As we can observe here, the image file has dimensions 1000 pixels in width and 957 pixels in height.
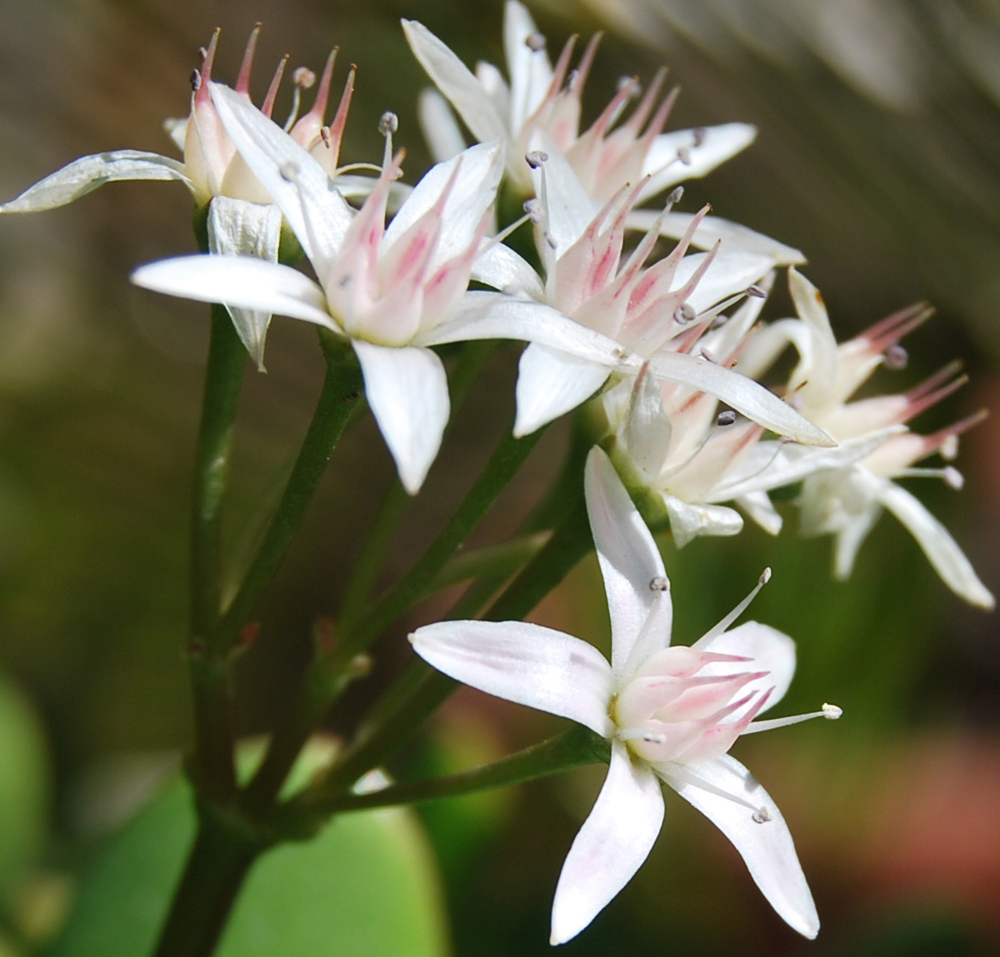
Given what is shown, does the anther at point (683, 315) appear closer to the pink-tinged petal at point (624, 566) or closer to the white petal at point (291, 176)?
the pink-tinged petal at point (624, 566)

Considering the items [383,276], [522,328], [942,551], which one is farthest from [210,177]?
[942,551]

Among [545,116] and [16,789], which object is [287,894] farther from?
[545,116]

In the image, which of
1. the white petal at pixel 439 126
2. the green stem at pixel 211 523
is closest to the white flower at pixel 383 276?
the green stem at pixel 211 523

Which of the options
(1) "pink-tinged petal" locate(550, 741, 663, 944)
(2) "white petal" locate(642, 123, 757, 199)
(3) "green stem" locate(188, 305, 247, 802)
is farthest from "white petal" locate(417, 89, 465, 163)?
(1) "pink-tinged petal" locate(550, 741, 663, 944)

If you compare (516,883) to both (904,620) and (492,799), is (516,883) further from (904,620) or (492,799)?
(904,620)

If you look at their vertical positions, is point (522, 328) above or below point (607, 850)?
above

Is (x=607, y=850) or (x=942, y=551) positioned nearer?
(x=607, y=850)

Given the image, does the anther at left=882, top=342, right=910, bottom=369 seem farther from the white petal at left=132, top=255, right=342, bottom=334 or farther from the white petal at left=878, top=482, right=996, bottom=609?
the white petal at left=132, top=255, right=342, bottom=334
